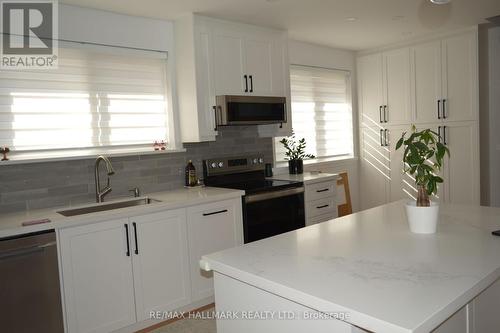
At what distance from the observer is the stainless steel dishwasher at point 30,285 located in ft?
7.12

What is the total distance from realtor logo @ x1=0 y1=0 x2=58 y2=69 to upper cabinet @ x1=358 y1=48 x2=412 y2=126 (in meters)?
3.87

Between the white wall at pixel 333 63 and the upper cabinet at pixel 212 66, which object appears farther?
the white wall at pixel 333 63

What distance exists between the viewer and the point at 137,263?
8.89 ft

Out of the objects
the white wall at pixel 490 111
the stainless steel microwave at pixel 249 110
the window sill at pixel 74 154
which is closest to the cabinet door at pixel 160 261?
the window sill at pixel 74 154

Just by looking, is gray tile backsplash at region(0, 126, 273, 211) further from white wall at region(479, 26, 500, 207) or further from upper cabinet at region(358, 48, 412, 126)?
white wall at region(479, 26, 500, 207)

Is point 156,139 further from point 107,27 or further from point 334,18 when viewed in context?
point 334,18

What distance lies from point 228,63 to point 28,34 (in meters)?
1.61

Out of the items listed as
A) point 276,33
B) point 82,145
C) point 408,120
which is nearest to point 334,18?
point 276,33

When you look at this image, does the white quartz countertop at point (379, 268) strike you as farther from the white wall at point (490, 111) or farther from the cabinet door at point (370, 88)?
the cabinet door at point (370, 88)

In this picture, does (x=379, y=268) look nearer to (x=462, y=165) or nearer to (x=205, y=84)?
(x=205, y=84)

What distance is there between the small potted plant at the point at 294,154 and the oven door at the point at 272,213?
0.69m

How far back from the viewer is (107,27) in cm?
320

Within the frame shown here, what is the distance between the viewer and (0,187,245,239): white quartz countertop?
2271 millimetres

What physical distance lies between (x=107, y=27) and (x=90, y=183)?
1.29 meters
